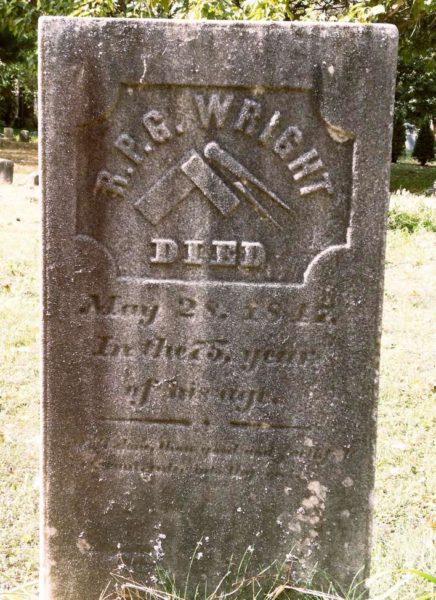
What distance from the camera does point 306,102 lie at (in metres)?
2.42

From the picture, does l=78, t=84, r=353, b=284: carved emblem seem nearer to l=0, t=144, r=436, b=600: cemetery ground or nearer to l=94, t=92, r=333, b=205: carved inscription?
l=94, t=92, r=333, b=205: carved inscription

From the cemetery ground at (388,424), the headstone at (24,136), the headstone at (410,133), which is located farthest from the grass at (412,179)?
the headstone at (24,136)

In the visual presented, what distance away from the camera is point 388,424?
459 cm

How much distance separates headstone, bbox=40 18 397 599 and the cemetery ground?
416 mm

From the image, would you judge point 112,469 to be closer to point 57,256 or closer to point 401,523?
point 57,256

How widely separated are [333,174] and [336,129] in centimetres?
14

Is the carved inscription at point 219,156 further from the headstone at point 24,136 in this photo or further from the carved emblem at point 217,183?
the headstone at point 24,136

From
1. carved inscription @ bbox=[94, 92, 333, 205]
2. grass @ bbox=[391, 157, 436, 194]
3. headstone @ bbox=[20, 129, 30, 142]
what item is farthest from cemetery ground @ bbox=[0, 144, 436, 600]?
headstone @ bbox=[20, 129, 30, 142]

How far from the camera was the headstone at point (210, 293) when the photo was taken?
7.86 feet

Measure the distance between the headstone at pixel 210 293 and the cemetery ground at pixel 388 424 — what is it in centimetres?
42

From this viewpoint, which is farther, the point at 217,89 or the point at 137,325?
the point at 137,325

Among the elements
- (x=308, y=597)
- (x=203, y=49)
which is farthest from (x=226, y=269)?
(x=308, y=597)

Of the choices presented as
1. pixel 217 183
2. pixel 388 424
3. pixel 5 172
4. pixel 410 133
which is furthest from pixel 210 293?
pixel 410 133

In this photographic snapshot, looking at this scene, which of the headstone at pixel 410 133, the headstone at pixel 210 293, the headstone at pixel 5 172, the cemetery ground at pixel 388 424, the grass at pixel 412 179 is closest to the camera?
the headstone at pixel 210 293
